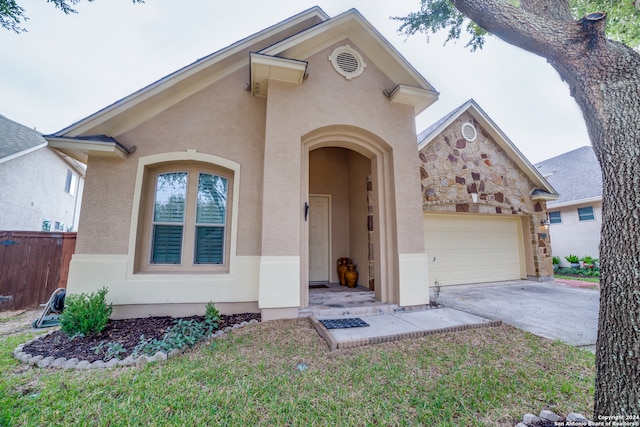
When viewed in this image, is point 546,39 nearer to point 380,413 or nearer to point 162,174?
point 380,413

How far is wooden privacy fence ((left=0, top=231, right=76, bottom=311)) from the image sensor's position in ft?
18.3

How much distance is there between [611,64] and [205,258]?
5818 millimetres

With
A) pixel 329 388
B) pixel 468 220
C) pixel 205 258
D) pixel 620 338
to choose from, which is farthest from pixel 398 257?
pixel 468 220

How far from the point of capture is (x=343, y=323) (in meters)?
4.21

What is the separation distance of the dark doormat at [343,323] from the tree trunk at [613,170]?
280cm

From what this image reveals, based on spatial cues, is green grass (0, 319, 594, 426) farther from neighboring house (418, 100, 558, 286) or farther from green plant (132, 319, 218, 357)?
neighboring house (418, 100, 558, 286)

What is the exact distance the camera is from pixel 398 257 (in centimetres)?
509

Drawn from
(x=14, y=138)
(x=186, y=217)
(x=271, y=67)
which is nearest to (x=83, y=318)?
(x=186, y=217)

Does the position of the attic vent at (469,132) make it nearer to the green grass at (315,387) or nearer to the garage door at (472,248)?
the garage door at (472,248)

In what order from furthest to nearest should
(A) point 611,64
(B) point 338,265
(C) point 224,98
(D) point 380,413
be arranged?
(B) point 338,265 < (C) point 224,98 < (D) point 380,413 < (A) point 611,64

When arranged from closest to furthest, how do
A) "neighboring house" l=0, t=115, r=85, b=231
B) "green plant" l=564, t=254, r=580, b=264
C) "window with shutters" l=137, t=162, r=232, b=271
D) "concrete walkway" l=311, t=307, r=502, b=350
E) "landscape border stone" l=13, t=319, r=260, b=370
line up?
"landscape border stone" l=13, t=319, r=260, b=370, "concrete walkway" l=311, t=307, r=502, b=350, "window with shutters" l=137, t=162, r=232, b=271, "neighboring house" l=0, t=115, r=85, b=231, "green plant" l=564, t=254, r=580, b=264

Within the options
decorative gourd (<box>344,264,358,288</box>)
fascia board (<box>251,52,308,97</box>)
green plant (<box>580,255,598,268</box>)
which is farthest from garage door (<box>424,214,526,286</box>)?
fascia board (<box>251,52,308,97</box>)

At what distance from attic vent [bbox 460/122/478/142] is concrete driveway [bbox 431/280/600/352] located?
15.7 feet

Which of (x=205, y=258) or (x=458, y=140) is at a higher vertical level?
(x=458, y=140)
